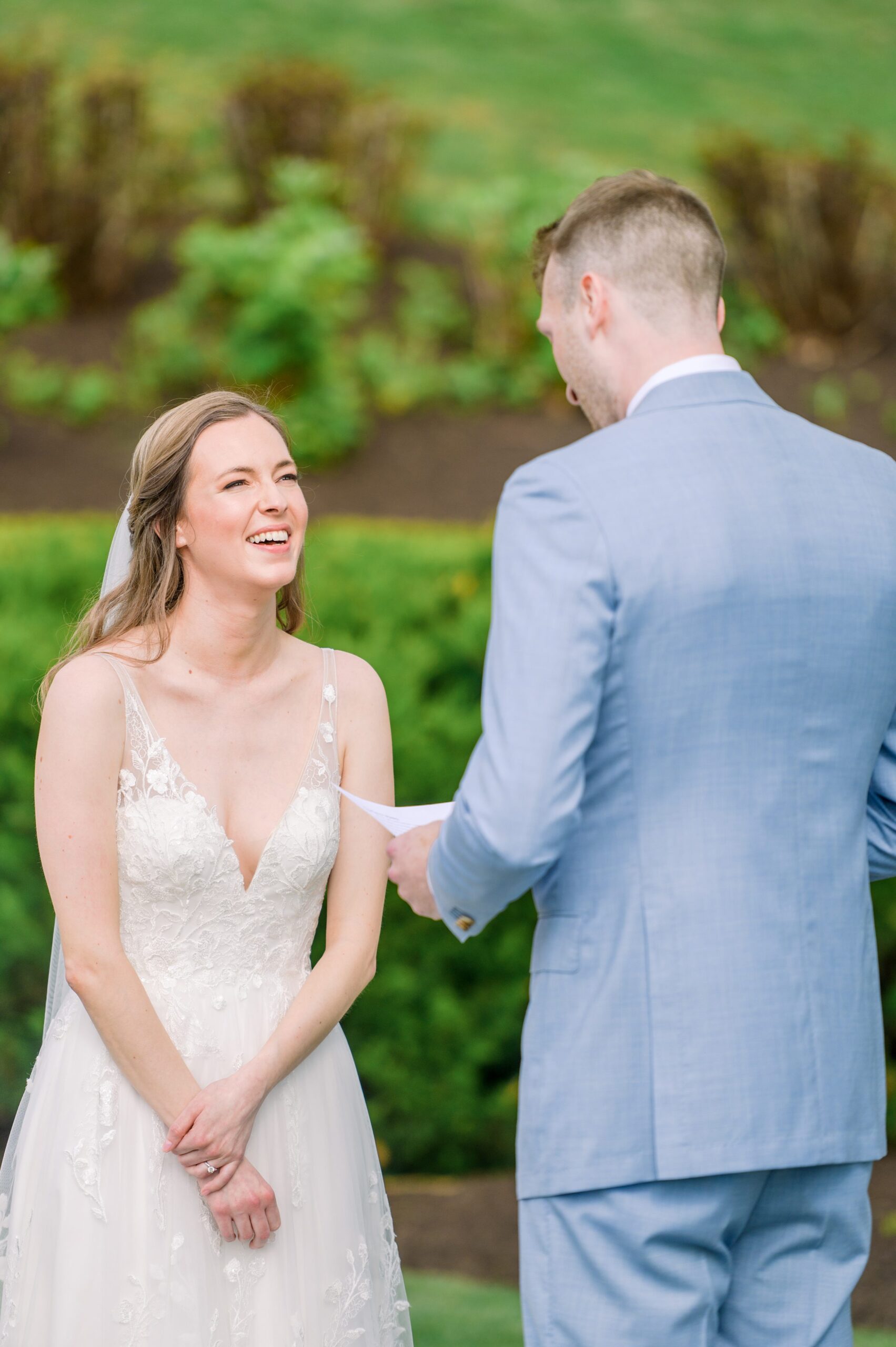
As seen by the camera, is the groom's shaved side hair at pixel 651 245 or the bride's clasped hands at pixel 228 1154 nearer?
the groom's shaved side hair at pixel 651 245

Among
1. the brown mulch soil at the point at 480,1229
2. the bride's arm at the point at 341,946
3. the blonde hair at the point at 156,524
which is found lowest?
the brown mulch soil at the point at 480,1229

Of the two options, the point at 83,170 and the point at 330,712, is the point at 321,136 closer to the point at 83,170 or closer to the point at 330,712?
the point at 83,170

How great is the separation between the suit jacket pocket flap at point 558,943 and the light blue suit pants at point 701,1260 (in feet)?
1.14

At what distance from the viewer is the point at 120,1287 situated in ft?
8.63

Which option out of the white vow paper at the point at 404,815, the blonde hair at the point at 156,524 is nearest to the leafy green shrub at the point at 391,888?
the blonde hair at the point at 156,524

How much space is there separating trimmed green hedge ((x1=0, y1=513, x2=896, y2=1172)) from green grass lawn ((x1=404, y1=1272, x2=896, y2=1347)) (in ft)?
1.90

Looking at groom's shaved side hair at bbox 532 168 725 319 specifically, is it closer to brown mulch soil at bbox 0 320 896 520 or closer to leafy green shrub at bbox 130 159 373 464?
brown mulch soil at bbox 0 320 896 520

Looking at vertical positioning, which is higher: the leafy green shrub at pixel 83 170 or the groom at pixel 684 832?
the leafy green shrub at pixel 83 170

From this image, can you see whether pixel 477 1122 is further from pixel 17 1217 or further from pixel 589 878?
pixel 589 878

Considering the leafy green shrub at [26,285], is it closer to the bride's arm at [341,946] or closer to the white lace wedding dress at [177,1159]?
the bride's arm at [341,946]

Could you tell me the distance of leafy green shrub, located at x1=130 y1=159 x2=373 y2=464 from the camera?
8469 mm

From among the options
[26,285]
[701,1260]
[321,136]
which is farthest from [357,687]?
[321,136]

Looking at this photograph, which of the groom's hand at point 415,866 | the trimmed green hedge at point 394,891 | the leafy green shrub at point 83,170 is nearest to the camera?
the groom's hand at point 415,866

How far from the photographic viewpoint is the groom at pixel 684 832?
2.16m
